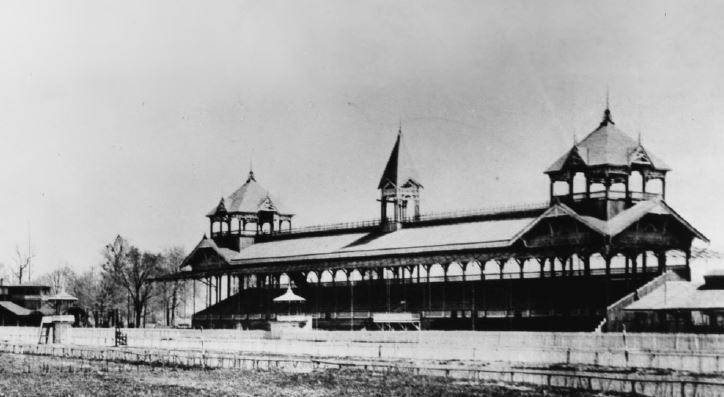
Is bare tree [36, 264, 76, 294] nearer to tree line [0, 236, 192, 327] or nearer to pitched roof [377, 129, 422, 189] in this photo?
tree line [0, 236, 192, 327]

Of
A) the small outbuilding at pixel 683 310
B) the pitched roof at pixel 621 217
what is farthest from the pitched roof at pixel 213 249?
the small outbuilding at pixel 683 310

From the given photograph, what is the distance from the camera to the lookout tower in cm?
5959

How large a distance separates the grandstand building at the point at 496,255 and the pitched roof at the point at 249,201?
6.89 m

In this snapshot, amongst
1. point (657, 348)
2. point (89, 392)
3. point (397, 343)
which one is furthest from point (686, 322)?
point (89, 392)

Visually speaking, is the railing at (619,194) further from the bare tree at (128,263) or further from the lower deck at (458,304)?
the bare tree at (128,263)

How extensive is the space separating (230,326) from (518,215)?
86.4 feet

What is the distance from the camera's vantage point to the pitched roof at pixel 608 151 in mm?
59500

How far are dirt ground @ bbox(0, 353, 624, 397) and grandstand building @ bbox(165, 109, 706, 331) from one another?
1883cm

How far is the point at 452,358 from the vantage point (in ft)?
156

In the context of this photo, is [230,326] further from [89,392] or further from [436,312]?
[89,392]

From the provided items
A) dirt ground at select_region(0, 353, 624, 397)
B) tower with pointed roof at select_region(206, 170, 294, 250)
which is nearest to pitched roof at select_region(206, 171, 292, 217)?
tower with pointed roof at select_region(206, 170, 294, 250)

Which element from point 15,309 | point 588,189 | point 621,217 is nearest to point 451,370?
point 621,217

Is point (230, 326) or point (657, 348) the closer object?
point (657, 348)

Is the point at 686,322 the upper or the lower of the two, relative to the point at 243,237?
lower
